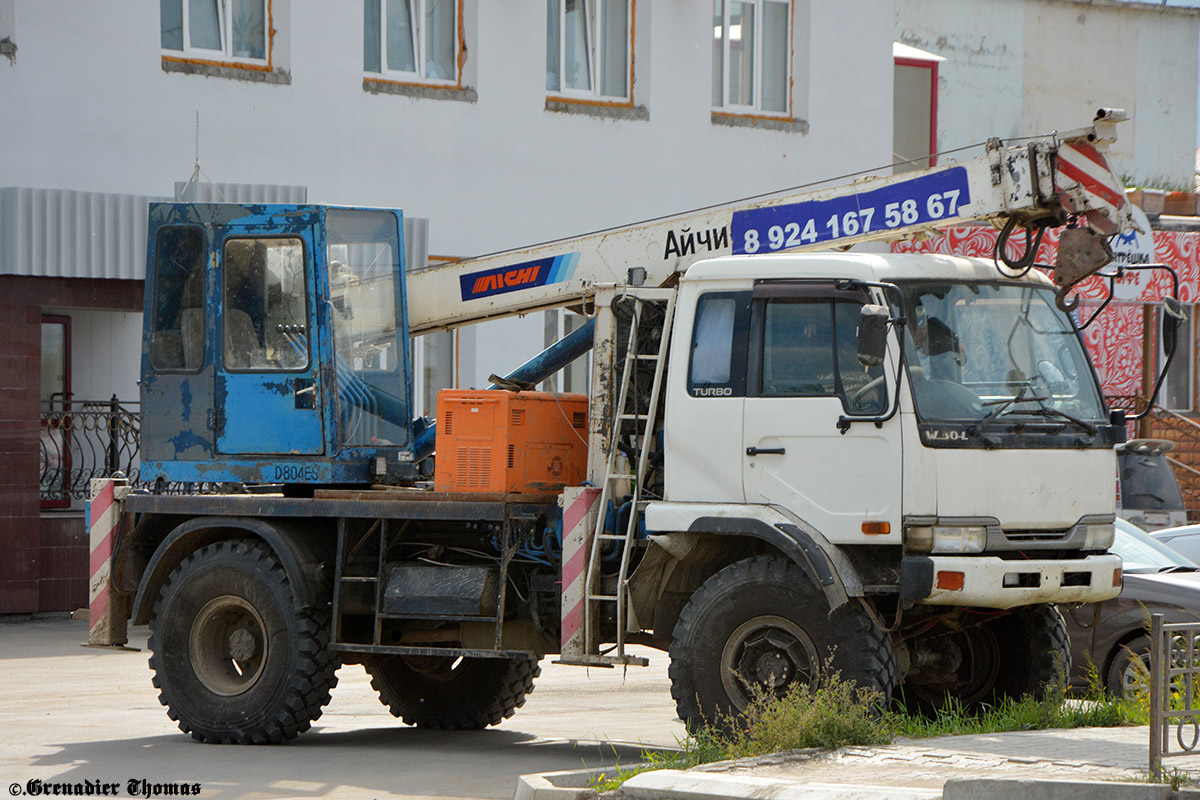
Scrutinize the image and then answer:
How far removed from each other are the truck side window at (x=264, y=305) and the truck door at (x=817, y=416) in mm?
3403

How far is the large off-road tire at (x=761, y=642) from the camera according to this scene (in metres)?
8.91

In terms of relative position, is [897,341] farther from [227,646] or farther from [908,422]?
[227,646]

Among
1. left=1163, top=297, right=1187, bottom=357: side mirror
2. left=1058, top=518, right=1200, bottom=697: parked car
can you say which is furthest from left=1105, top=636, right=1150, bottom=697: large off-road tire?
left=1163, top=297, right=1187, bottom=357: side mirror

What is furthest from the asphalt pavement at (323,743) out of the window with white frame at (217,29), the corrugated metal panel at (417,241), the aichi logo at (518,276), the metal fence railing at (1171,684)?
the window with white frame at (217,29)

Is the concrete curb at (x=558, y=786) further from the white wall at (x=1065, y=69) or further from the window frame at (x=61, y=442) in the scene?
the white wall at (x=1065, y=69)

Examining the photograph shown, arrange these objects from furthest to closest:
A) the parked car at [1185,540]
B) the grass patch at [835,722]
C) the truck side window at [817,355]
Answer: the parked car at [1185,540], the truck side window at [817,355], the grass patch at [835,722]

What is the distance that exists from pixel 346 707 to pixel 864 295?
5.96 m

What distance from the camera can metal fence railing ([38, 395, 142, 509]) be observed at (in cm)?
1931

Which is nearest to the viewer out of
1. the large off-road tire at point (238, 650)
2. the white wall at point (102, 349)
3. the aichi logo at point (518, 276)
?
the large off-road tire at point (238, 650)

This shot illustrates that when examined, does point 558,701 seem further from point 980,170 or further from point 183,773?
point 980,170

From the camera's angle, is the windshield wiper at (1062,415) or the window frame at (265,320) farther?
the window frame at (265,320)

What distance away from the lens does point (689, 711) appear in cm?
931

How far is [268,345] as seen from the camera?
37.7 ft

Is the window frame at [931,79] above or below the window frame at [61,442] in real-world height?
above
